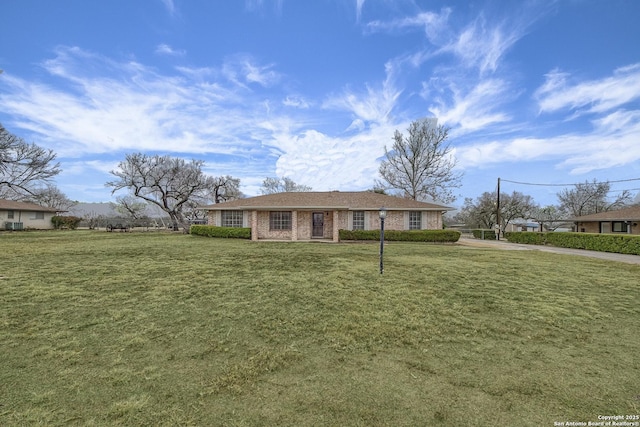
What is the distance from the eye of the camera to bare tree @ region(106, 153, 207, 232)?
29589 millimetres

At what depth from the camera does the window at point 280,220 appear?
1878cm

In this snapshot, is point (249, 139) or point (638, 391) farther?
point (249, 139)

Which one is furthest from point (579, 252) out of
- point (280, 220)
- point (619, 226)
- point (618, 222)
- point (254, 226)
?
point (254, 226)

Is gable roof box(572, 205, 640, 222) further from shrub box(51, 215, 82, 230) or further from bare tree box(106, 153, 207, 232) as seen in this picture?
shrub box(51, 215, 82, 230)

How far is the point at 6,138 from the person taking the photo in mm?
26109

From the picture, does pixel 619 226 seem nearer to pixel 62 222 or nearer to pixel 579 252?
pixel 579 252

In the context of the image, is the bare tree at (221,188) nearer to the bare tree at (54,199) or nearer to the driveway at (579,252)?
the driveway at (579,252)

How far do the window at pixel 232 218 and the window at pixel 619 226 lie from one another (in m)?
31.7

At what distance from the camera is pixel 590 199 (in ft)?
125

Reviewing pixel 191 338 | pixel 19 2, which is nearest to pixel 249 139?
pixel 19 2

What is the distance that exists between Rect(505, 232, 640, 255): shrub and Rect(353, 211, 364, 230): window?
12662mm

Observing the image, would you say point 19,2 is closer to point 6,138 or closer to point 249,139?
point 249,139

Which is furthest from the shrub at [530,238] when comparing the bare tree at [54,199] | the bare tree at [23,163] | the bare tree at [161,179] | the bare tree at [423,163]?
the bare tree at [54,199]

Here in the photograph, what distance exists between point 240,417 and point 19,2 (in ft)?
53.1
